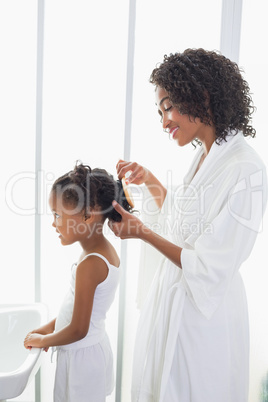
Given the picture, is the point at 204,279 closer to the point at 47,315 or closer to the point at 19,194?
the point at 47,315

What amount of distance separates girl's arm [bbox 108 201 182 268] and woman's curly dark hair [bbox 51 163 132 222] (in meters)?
0.06

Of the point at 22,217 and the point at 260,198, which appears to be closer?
the point at 260,198

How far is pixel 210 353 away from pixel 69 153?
821mm

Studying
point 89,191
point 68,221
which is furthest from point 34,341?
point 89,191

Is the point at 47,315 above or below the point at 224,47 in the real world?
below

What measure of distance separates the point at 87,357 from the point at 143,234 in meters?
0.42

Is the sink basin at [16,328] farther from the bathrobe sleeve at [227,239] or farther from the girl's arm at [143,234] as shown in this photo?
the bathrobe sleeve at [227,239]

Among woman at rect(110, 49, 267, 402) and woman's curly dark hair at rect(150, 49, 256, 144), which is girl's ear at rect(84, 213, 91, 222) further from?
woman's curly dark hair at rect(150, 49, 256, 144)

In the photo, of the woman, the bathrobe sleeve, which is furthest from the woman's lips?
the bathrobe sleeve

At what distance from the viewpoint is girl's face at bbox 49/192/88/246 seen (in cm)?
108

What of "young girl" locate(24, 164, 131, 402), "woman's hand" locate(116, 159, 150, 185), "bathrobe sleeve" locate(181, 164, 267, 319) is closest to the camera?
"bathrobe sleeve" locate(181, 164, 267, 319)

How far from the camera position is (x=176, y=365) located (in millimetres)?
1055

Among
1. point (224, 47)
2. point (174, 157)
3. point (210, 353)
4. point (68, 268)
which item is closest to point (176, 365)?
point (210, 353)

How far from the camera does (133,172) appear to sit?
1209 mm
